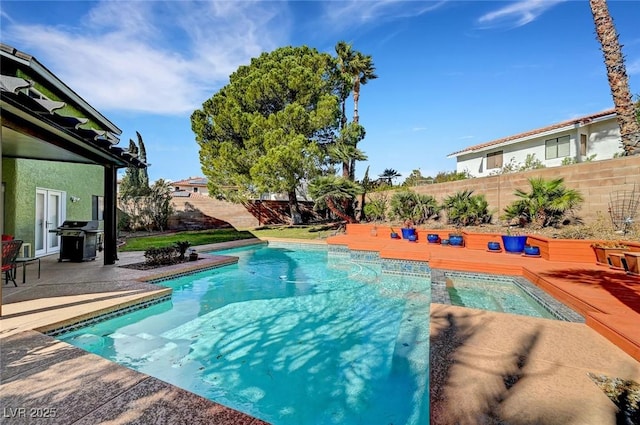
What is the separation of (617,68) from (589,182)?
412 centimetres

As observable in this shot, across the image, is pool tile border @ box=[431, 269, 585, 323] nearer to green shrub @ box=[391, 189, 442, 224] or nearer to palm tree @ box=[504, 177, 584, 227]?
palm tree @ box=[504, 177, 584, 227]

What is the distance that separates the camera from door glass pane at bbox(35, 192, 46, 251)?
32.1ft

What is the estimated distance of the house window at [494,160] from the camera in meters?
20.7

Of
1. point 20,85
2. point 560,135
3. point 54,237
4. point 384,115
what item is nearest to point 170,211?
point 54,237

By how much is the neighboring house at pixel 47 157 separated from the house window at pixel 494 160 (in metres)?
22.4

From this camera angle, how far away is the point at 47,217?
1027cm

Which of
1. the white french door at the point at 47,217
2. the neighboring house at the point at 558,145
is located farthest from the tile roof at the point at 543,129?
the white french door at the point at 47,217

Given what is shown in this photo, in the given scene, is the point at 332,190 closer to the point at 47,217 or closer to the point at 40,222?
the point at 47,217

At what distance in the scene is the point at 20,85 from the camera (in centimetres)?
364

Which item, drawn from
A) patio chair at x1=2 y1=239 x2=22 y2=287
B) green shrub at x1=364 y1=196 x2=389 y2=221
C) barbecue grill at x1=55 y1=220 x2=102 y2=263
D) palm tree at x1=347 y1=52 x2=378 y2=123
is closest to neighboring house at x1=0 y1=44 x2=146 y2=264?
patio chair at x1=2 y1=239 x2=22 y2=287

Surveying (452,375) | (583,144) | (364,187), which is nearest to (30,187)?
(452,375)

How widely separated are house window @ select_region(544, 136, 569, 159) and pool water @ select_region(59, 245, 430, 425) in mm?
16098

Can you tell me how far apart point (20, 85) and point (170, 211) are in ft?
59.6

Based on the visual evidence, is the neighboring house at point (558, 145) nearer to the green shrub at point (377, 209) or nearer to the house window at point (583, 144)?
the house window at point (583, 144)
